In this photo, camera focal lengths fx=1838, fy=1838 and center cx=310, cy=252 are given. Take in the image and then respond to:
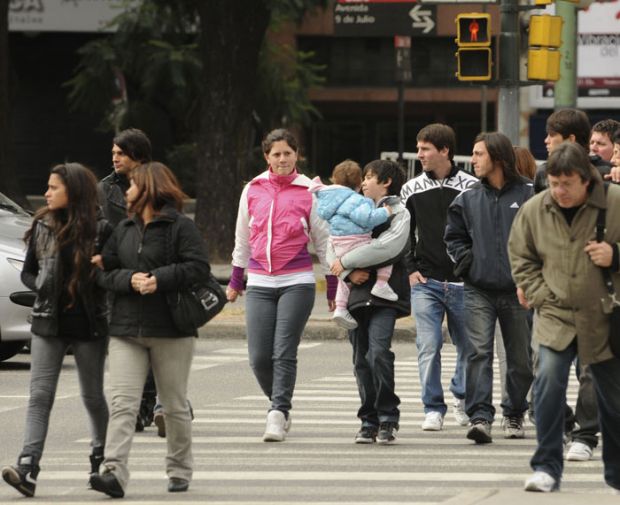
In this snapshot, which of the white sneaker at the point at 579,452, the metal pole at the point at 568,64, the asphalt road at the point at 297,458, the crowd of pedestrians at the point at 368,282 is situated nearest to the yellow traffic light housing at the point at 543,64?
the metal pole at the point at 568,64

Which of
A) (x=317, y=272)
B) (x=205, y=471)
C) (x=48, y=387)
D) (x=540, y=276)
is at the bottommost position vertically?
(x=317, y=272)

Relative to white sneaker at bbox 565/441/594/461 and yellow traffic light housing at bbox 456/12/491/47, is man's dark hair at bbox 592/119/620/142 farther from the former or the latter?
yellow traffic light housing at bbox 456/12/491/47

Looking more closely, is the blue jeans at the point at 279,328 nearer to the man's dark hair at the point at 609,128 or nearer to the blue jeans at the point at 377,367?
the blue jeans at the point at 377,367

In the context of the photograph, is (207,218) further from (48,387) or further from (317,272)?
(48,387)

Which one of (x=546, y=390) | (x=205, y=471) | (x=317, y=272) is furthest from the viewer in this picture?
(x=317, y=272)

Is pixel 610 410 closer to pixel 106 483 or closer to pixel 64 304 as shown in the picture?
pixel 106 483

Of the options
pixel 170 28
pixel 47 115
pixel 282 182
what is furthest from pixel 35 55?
pixel 282 182

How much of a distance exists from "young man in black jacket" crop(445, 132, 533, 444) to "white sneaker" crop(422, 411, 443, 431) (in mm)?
590

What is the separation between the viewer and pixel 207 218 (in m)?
29.3

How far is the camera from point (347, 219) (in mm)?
10984

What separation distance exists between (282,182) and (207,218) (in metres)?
18.3

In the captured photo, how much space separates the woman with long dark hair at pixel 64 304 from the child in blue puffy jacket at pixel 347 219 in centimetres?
220

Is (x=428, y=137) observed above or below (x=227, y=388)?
above

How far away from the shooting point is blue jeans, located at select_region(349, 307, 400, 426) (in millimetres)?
10891
